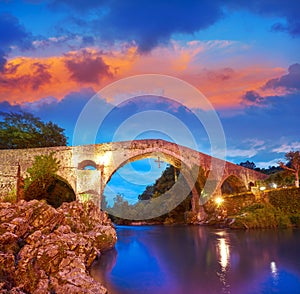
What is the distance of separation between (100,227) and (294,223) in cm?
1353

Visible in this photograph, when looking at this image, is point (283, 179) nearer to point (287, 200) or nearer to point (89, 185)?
point (287, 200)

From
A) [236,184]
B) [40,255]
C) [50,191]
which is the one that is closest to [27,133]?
[50,191]

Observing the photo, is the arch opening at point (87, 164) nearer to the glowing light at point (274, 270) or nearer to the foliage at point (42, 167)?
the foliage at point (42, 167)

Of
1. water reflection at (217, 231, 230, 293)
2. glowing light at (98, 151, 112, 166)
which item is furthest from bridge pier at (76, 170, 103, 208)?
water reflection at (217, 231, 230, 293)

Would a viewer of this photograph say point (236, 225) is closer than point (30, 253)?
No

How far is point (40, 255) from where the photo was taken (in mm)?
5930

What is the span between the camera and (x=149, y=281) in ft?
21.7

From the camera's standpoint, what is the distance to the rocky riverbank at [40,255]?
499 cm

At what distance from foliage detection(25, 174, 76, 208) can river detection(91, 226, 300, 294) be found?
25.4 ft

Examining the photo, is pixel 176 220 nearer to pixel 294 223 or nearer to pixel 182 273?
pixel 294 223

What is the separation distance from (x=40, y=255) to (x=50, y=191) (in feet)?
41.9

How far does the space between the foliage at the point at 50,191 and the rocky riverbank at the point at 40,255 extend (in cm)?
778

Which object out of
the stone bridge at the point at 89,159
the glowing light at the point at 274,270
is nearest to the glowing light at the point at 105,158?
the stone bridge at the point at 89,159

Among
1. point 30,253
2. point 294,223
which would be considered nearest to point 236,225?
point 294,223
